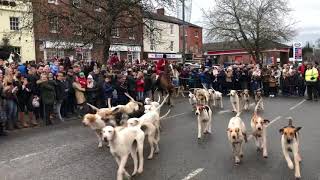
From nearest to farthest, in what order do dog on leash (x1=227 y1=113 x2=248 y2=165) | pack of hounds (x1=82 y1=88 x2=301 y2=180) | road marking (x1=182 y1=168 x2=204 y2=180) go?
pack of hounds (x1=82 y1=88 x2=301 y2=180) → road marking (x1=182 y1=168 x2=204 y2=180) → dog on leash (x1=227 y1=113 x2=248 y2=165)

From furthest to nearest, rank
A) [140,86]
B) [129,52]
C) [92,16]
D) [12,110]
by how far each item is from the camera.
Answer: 1. [129,52]
2. [92,16]
3. [140,86]
4. [12,110]

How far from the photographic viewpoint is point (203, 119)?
13.0 metres

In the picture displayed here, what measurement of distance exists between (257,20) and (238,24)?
2.21 m

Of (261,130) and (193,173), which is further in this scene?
(261,130)

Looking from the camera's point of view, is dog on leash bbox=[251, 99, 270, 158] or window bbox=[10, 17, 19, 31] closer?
dog on leash bbox=[251, 99, 270, 158]

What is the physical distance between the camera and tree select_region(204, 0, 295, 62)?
55969 millimetres

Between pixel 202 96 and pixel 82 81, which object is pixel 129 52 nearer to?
pixel 202 96

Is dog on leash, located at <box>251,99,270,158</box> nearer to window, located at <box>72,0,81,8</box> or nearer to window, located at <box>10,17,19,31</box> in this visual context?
window, located at <box>72,0,81,8</box>

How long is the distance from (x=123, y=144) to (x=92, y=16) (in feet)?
60.2

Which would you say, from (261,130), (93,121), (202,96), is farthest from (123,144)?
(202,96)

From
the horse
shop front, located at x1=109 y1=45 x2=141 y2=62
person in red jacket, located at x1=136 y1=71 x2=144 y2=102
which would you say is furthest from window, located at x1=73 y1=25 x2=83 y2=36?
shop front, located at x1=109 y1=45 x2=141 y2=62

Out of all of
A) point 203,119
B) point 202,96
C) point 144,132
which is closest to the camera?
point 144,132

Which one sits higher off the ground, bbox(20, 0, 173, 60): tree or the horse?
bbox(20, 0, 173, 60): tree

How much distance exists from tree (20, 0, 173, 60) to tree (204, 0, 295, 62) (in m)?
31.3
